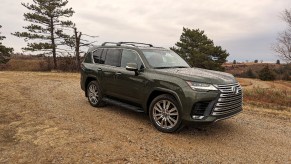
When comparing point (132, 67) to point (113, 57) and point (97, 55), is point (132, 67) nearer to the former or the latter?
point (113, 57)

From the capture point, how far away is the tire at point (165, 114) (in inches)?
230

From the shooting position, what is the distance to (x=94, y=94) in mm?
8359

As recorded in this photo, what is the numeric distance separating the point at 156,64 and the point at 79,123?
2.49m

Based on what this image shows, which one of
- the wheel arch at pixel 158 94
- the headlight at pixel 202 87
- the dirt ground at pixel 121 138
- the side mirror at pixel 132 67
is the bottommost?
the dirt ground at pixel 121 138

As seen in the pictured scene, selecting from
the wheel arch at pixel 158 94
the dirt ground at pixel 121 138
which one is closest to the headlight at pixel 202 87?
the wheel arch at pixel 158 94

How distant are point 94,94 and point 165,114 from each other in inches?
123

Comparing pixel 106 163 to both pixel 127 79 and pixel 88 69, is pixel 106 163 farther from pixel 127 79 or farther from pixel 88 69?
pixel 88 69

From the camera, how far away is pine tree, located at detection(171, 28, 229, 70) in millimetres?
36713

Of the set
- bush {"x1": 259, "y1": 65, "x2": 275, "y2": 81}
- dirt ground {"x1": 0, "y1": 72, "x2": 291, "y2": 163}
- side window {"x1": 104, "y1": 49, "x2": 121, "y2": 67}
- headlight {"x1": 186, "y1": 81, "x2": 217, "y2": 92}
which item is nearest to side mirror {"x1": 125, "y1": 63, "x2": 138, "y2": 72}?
side window {"x1": 104, "y1": 49, "x2": 121, "y2": 67}

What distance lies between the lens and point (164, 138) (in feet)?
19.0

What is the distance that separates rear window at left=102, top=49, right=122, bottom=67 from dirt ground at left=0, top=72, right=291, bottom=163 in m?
1.50

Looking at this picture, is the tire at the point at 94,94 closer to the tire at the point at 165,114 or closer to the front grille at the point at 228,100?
the tire at the point at 165,114

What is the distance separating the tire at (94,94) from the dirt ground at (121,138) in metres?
0.20

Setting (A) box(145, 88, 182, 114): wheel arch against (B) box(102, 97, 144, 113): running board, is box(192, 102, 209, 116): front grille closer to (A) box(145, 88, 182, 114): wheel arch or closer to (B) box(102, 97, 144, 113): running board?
(A) box(145, 88, 182, 114): wheel arch
